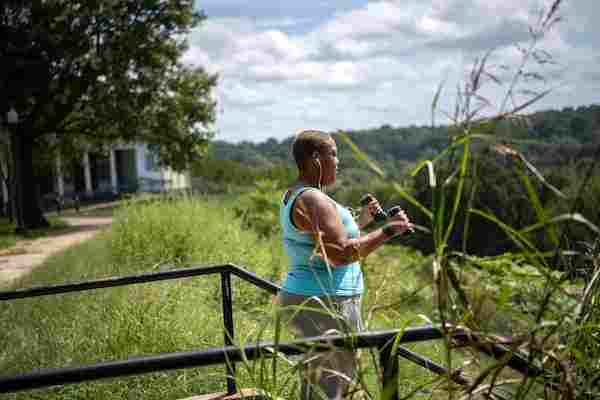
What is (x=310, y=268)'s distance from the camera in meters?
2.54

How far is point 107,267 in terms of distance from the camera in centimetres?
731

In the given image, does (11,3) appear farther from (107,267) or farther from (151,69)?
(107,267)

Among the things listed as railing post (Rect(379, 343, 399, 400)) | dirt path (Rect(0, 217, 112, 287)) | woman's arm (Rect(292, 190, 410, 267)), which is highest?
woman's arm (Rect(292, 190, 410, 267))

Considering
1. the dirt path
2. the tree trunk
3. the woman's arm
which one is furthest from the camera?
the tree trunk

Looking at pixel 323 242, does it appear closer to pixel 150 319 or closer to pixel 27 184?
pixel 150 319

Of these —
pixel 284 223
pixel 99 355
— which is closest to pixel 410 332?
pixel 284 223

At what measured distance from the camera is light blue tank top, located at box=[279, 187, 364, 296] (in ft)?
8.34

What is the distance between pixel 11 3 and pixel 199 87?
25.1ft

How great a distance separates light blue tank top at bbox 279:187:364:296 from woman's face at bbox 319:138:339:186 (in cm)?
15

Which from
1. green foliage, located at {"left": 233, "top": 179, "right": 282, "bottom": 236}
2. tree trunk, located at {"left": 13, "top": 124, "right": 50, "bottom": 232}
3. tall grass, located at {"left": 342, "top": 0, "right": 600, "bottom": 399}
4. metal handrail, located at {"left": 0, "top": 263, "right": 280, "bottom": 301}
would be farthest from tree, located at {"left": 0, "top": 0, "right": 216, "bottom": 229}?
tall grass, located at {"left": 342, "top": 0, "right": 600, "bottom": 399}

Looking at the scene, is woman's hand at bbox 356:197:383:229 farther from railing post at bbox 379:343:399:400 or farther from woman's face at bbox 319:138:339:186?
railing post at bbox 379:343:399:400

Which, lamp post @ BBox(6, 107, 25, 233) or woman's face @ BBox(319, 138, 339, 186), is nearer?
woman's face @ BBox(319, 138, 339, 186)

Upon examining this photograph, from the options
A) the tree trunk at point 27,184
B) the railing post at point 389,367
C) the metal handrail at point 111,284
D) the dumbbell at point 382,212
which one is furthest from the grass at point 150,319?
the tree trunk at point 27,184

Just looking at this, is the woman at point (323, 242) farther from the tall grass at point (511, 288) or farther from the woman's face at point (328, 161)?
the tall grass at point (511, 288)
